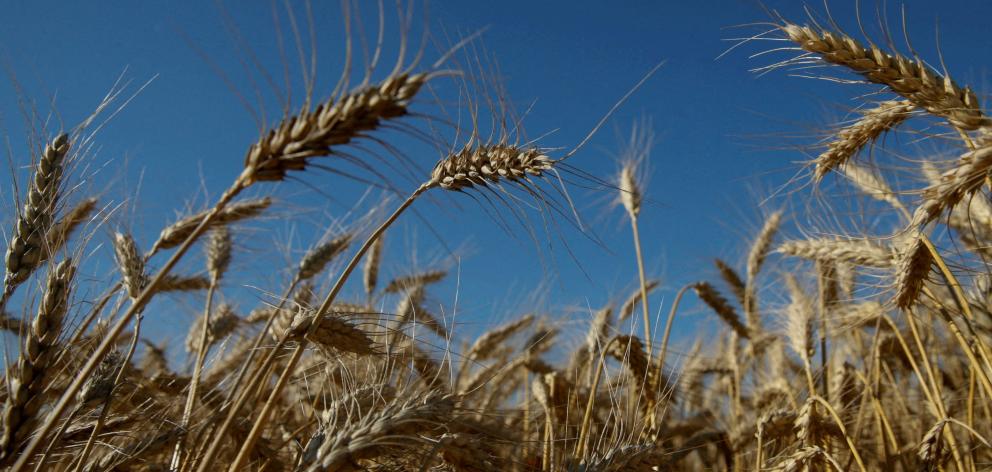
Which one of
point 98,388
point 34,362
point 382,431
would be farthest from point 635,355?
point 34,362

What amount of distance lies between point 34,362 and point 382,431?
781 millimetres

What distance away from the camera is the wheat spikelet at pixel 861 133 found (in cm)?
203

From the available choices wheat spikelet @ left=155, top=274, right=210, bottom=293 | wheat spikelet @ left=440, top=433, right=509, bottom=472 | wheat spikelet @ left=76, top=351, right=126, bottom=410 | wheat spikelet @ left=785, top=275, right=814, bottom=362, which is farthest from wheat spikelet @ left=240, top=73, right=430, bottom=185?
wheat spikelet @ left=785, top=275, right=814, bottom=362

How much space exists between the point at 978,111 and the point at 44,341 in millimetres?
2350

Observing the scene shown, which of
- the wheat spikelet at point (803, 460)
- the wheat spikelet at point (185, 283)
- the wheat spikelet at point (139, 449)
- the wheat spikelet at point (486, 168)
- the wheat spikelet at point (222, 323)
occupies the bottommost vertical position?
the wheat spikelet at point (139, 449)

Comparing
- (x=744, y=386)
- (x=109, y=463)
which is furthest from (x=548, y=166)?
(x=744, y=386)

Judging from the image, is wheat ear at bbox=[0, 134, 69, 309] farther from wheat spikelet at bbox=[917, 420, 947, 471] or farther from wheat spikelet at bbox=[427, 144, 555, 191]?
wheat spikelet at bbox=[917, 420, 947, 471]

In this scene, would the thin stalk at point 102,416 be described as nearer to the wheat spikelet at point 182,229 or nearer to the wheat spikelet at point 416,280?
the wheat spikelet at point 182,229

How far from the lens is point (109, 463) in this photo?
1.79 metres

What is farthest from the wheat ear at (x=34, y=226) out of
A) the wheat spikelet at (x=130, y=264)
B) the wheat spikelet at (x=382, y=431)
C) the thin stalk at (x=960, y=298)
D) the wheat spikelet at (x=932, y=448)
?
the wheat spikelet at (x=932, y=448)

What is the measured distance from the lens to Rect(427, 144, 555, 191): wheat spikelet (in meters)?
1.72

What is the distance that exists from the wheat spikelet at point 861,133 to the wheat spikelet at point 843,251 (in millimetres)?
352

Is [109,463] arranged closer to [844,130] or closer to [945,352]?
[844,130]

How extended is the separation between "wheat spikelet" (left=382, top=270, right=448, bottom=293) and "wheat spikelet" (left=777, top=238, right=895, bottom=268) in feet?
8.29
